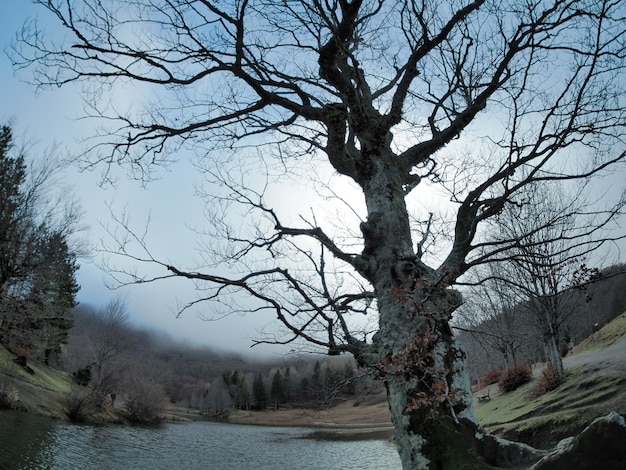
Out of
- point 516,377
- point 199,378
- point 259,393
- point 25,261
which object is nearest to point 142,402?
point 25,261

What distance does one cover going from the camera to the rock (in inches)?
79.9

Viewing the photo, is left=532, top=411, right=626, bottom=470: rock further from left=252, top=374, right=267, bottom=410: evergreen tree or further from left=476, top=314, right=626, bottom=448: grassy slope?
left=252, top=374, right=267, bottom=410: evergreen tree

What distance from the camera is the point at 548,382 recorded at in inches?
605

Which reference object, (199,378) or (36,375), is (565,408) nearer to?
(36,375)

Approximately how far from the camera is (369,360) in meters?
3.67

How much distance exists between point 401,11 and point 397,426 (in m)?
4.70

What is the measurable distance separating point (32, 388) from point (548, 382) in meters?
29.9

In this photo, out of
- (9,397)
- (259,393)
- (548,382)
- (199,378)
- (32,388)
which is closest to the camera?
(548,382)

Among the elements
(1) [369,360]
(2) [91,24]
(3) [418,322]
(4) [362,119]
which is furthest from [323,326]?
(2) [91,24]

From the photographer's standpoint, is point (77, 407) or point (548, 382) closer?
point (548, 382)

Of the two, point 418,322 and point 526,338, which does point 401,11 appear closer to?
point 418,322

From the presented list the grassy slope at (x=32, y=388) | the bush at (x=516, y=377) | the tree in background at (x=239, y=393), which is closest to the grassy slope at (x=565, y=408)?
the bush at (x=516, y=377)

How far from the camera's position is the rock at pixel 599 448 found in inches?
79.9

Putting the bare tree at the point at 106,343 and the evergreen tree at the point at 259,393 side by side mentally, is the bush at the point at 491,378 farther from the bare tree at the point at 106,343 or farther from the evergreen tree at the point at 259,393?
the evergreen tree at the point at 259,393
